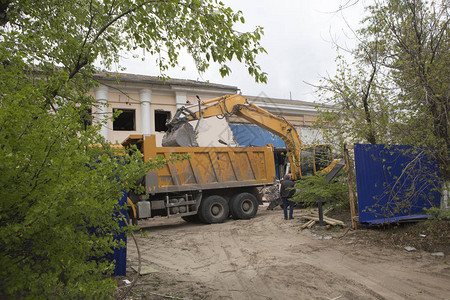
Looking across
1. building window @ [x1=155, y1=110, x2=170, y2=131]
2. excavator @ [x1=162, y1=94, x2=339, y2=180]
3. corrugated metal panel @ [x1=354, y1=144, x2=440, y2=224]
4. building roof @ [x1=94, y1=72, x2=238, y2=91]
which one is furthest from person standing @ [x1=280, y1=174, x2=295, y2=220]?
building window @ [x1=155, y1=110, x2=170, y2=131]

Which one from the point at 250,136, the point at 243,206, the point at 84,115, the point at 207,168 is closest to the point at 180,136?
the point at 207,168

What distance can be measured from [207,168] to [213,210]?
58.1 inches

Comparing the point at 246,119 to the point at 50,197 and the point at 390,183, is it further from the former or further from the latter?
the point at 50,197

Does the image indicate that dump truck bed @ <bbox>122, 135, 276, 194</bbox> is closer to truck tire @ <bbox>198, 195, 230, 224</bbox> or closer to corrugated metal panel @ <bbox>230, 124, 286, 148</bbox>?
truck tire @ <bbox>198, 195, 230, 224</bbox>

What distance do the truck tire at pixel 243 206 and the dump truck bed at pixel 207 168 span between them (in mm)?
465

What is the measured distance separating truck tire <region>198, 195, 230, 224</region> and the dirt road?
223 centimetres

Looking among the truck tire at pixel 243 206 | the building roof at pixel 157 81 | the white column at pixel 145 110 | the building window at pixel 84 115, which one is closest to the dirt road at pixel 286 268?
the building window at pixel 84 115

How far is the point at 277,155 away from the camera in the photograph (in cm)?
2022

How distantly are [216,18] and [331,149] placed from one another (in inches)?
259

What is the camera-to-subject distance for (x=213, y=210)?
11414 mm

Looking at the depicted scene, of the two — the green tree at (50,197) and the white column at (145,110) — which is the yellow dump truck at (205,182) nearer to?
the white column at (145,110)

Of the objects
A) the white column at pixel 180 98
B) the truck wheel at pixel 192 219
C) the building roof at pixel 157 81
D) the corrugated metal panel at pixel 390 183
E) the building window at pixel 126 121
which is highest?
the building roof at pixel 157 81

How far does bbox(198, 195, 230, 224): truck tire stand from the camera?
1113 centimetres

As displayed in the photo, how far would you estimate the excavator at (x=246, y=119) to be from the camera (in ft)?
35.2
